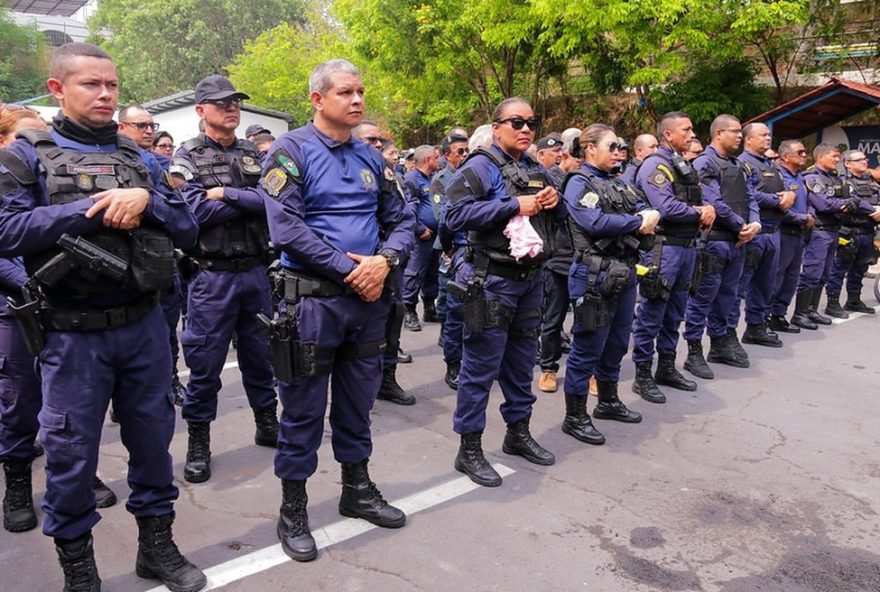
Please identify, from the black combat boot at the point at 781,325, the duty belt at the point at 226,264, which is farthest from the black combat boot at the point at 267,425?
the black combat boot at the point at 781,325

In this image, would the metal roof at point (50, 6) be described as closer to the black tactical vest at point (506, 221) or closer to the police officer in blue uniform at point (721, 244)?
the police officer in blue uniform at point (721, 244)

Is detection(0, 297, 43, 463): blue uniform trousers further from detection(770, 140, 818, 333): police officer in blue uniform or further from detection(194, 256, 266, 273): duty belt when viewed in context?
detection(770, 140, 818, 333): police officer in blue uniform

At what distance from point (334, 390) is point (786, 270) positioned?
617 cm

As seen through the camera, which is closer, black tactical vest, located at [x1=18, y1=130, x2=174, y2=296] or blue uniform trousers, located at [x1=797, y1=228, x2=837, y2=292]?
black tactical vest, located at [x1=18, y1=130, x2=174, y2=296]

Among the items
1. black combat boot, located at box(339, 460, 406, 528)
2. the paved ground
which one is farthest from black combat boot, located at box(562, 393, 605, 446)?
black combat boot, located at box(339, 460, 406, 528)

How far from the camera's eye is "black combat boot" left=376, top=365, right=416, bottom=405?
5.54 meters

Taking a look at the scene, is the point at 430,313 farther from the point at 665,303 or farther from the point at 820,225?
the point at 820,225

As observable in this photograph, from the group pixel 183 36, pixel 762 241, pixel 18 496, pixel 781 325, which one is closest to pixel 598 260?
pixel 762 241

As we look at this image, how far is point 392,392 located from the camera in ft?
18.3

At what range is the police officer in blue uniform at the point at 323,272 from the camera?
3.14 metres

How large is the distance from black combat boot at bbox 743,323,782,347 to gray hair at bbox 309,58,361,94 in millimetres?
5744

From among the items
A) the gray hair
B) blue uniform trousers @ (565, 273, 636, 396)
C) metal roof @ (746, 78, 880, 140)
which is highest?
metal roof @ (746, 78, 880, 140)

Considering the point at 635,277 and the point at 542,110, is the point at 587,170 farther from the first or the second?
the point at 542,110

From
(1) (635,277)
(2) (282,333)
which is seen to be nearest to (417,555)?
(2) (282,333)
